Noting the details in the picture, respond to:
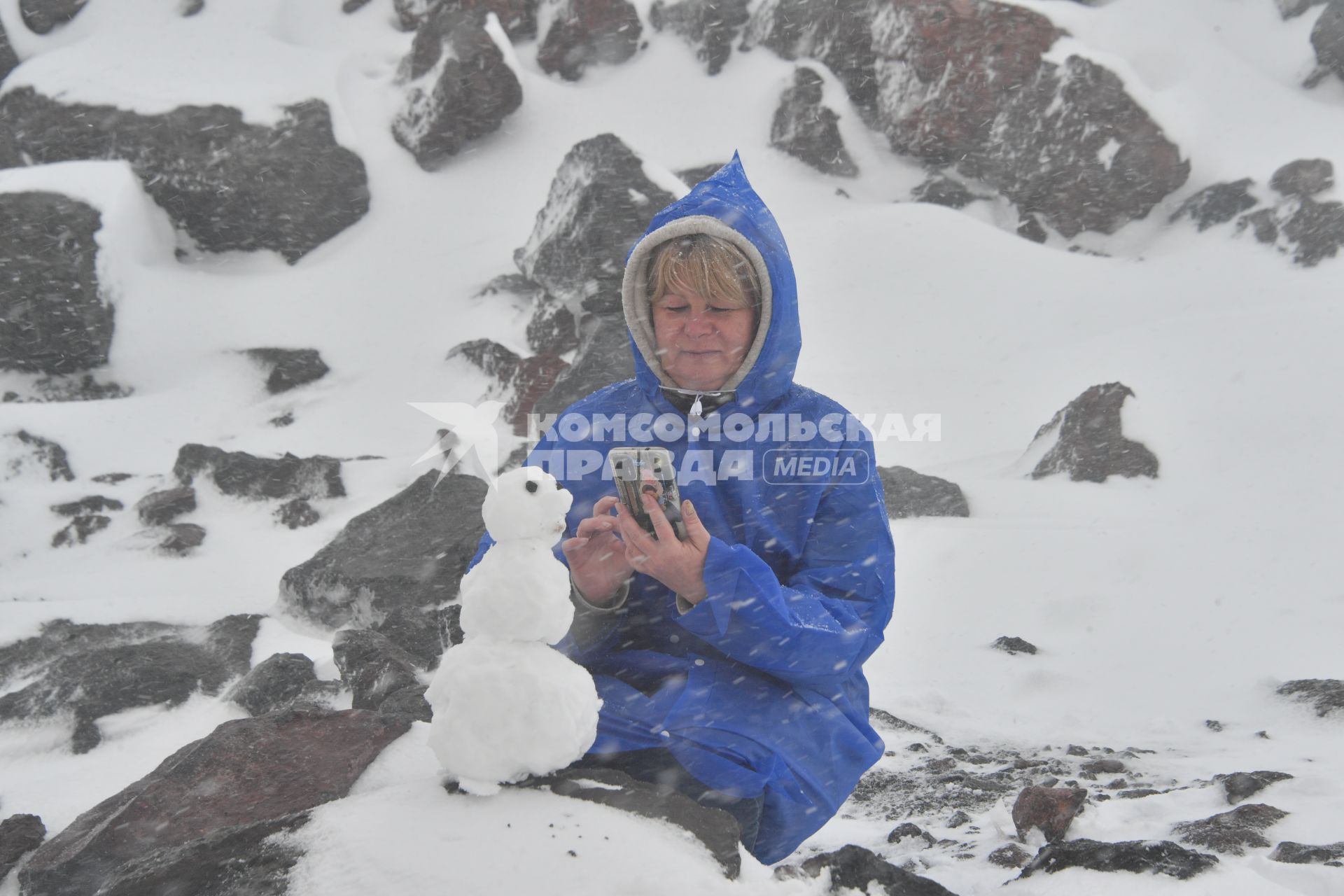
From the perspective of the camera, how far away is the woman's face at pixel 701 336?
2.12 m

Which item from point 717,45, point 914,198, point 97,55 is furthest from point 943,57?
point 97,55

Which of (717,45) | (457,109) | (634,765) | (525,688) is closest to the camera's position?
(525,688)

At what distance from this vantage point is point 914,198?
1159 centimetres

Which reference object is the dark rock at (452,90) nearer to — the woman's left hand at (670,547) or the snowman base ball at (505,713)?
the woman's left hand at (670,547)

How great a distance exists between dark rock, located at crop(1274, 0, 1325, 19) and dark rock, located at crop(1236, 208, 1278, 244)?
4.40 meters

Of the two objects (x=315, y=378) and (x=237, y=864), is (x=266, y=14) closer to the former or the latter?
(x=315, y=378)

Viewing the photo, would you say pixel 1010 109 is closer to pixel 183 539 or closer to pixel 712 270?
pixel 183 539

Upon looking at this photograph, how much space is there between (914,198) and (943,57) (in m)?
1.82

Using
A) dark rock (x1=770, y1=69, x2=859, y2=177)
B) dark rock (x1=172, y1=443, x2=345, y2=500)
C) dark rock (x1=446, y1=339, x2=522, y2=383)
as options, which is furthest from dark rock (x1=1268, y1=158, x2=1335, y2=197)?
dark rock (x1=172, y1=443, x2=345, y2=500)

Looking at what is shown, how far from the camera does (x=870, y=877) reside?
2.00m

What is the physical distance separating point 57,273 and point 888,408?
9227 millimetres

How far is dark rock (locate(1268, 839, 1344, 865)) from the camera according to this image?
6.80 feet

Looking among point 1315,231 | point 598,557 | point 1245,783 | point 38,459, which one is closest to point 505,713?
point 598,557

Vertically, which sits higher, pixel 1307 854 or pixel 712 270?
pixel 712 270
